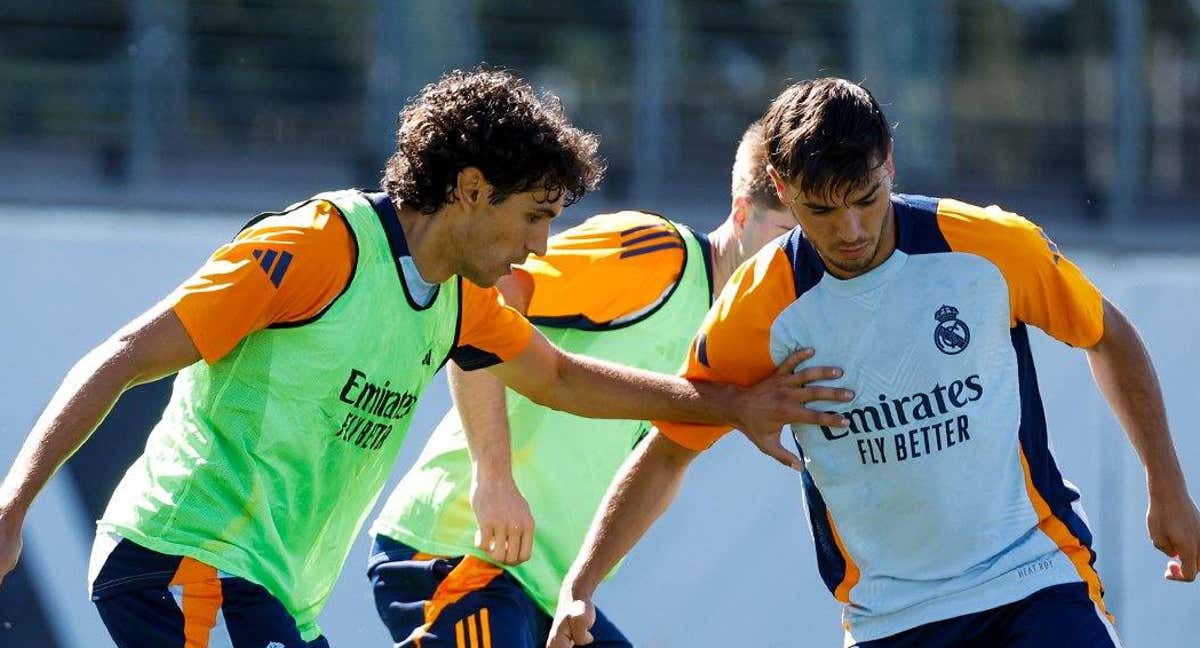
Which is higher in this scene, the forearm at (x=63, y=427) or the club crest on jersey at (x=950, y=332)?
the club crest on jersey at (x=950, y=332)

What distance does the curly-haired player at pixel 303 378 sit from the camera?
289 centimetres

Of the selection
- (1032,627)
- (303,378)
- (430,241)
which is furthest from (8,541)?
(1032,627)

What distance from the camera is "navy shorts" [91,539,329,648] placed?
2.98 m

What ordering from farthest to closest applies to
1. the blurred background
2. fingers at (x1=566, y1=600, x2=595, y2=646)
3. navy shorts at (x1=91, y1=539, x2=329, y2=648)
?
the blurred background, fingers at (x1=566, y1=600, x2=595, y2=646), navy shorts at (x1=91, y1=539, x2=329, y2=648)

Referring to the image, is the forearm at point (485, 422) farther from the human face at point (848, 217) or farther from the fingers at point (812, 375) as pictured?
the human face at point (848, 217)

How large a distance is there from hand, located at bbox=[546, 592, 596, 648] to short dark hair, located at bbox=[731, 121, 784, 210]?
1039mm

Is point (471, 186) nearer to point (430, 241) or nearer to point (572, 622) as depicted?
point (430, 241)

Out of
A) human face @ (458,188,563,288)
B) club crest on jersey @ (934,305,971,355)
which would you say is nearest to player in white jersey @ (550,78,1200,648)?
club crest on jersey @ (934,305,971,355)

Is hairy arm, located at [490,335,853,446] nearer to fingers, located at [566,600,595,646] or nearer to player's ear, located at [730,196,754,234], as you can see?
fingers, located at [566,600,595,646]

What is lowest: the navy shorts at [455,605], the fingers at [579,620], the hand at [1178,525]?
the navy shorts at [455,605]

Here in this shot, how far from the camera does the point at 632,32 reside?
725 cm

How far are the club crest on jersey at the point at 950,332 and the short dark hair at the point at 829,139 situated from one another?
318 mm

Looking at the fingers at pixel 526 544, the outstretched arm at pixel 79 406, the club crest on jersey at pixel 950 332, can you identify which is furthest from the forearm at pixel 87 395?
the club crest on jersey at pixel 950 332

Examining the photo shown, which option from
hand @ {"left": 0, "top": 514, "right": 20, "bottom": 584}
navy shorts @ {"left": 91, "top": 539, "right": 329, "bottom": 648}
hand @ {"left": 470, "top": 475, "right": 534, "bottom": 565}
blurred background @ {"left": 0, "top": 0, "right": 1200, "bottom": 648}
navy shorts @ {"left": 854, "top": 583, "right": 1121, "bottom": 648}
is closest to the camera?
hand @ {"left": 0, "top": 514, "right": 20, "bottom": 584}
